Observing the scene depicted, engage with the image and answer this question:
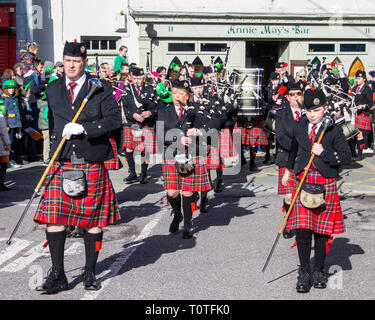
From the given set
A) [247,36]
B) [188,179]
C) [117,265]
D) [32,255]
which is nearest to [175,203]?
[188,179]

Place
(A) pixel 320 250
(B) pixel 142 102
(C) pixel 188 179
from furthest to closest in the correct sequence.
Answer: (B) pixel 142 102 → (C) pixel 188 179 → (A) pixel 320 250

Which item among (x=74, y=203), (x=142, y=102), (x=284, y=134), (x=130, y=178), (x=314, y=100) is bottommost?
(x=130, y=178)

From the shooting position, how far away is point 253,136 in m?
10.9

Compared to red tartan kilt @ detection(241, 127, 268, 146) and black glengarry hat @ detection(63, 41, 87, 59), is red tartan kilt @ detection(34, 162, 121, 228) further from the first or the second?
red tartan kilt @ detection(241, 127, 268, 146)

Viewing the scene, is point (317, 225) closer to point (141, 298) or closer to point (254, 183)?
point (141, 298)

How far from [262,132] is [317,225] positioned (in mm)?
6360

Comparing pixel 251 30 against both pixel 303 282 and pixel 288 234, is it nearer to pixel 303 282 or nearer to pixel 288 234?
pixel 288 234

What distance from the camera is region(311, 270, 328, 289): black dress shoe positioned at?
A: 15.5ft

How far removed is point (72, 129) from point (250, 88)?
6106 millimetres

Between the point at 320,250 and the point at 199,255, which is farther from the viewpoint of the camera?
the point at 199,255

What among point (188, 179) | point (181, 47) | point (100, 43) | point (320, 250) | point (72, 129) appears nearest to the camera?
point (72, 129)

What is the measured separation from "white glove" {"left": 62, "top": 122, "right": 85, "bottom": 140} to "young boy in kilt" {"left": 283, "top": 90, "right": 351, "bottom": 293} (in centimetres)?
174

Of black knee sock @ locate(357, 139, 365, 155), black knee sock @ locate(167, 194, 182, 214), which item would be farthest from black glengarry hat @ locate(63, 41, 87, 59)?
black knee sock @ locate(357, 139, 365, 155)

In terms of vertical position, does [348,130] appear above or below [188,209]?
above
